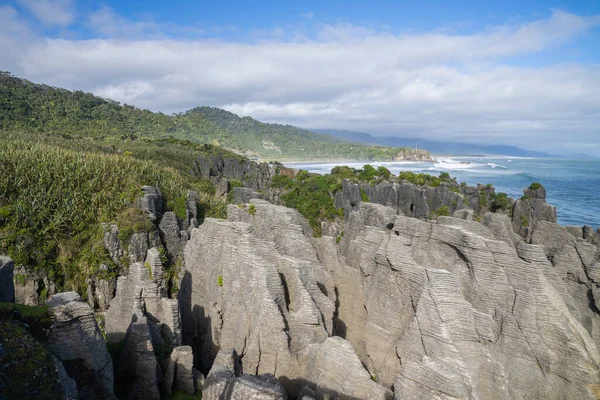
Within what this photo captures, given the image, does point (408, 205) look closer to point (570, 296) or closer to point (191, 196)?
point (191, 196)

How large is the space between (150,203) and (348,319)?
1574cm

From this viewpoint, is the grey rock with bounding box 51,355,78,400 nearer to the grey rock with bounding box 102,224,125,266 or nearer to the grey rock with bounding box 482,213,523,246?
the grey rock with bounding box 482,213,523,246

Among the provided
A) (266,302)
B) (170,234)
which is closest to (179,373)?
(266,302)

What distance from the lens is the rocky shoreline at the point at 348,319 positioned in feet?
27.8

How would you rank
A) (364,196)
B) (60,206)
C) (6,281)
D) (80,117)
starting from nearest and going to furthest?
(6,281)
(60,206)
(364,196)
(80,117)

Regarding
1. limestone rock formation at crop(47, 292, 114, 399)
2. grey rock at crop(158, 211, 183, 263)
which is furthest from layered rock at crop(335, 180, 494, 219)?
limestone rock formation at crop(47, 292, 114, 399)

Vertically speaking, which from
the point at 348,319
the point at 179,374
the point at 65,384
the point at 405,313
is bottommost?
the point at 179,374

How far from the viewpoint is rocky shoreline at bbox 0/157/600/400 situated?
8484 mm

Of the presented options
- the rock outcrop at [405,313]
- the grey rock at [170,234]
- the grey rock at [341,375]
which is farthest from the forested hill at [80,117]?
the grey rock at [341,375]

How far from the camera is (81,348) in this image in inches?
332

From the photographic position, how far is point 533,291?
32.5ft

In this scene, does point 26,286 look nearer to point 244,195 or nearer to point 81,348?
point 81,348

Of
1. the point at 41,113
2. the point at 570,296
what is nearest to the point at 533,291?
the point at 570,296

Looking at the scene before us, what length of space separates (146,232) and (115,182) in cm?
634
